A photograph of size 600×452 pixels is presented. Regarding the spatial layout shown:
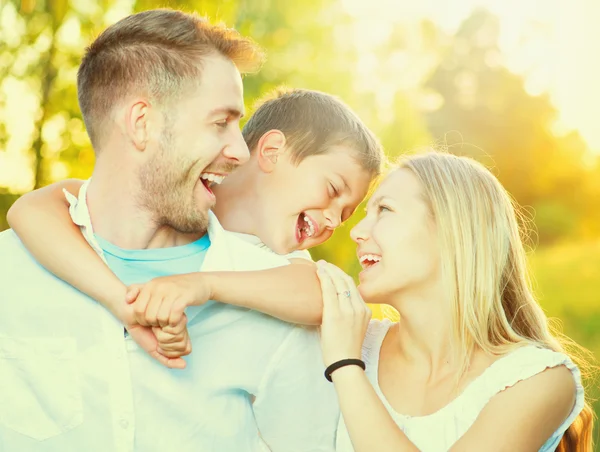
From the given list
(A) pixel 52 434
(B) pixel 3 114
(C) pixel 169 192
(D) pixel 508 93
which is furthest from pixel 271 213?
(D) pixel 508 93

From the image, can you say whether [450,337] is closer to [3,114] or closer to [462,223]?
[462,223]

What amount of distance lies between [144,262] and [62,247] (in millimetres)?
269

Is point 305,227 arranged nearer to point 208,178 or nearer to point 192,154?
point 208,178

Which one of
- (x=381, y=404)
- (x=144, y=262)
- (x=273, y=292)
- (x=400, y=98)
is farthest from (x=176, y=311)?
(x=400, y=98)

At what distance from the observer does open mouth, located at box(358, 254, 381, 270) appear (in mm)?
2883

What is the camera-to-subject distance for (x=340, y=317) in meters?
2.50

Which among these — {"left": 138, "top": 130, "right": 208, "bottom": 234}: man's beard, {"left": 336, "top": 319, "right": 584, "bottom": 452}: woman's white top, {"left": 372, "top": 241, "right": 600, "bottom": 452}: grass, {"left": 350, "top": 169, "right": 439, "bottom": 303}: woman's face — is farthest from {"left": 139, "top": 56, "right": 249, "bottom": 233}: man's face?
{"left": 372, "top": 241, "right": 600, "bottom": 452}: grass

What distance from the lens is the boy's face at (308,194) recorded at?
10.3 ft

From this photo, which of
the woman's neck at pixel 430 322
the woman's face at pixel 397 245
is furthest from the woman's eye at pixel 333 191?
the woman's neck at pixel 430 322

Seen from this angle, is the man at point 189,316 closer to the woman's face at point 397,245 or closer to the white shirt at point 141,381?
the white shirt at point 141,381

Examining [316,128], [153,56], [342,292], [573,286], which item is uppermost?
[153,56]

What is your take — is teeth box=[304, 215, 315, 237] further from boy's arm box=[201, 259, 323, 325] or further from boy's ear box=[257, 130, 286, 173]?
boy's arm box=[201, 259, 323, 325]

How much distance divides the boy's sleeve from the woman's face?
14.7 inches

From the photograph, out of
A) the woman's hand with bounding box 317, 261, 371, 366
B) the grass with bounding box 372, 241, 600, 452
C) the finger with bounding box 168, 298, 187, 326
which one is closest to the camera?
the finger with bounding box 168, 298, 187, 326
